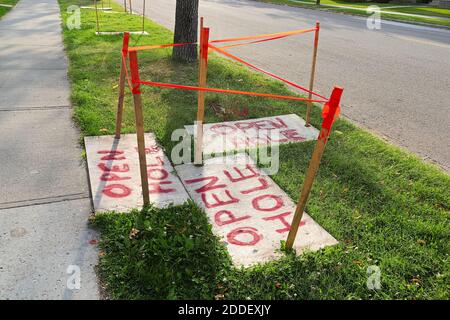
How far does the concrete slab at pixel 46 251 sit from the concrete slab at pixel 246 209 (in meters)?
0.98

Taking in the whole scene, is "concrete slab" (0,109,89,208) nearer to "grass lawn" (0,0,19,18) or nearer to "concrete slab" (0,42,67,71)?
"concrete slab" (0,42,67,71)

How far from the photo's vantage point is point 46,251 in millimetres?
2832

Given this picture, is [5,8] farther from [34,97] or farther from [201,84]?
[201,84]

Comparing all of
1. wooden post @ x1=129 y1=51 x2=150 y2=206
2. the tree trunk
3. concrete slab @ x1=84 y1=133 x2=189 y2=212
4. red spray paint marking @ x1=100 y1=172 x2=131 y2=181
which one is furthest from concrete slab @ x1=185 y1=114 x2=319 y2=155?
the tree trunk

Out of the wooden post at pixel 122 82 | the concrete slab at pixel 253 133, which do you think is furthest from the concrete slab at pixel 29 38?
the concrete slab at pixel 253 133

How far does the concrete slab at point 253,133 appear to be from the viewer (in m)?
4.61

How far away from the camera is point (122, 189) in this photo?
3.62 m

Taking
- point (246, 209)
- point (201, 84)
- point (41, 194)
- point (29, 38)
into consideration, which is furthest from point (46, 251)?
point (29, 38)

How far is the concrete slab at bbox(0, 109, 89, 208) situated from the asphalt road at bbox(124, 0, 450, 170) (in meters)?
3.82

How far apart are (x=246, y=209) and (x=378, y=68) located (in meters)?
6.42

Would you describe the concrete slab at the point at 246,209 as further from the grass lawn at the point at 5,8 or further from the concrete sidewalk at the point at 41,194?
the grass lawn at the point at 5,8

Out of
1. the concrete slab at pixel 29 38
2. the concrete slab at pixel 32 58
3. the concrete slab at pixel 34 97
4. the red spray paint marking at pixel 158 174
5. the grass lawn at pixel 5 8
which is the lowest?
the red spray paint marking at pixel 158 174

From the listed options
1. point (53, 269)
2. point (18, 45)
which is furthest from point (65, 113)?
point (18, 45)
